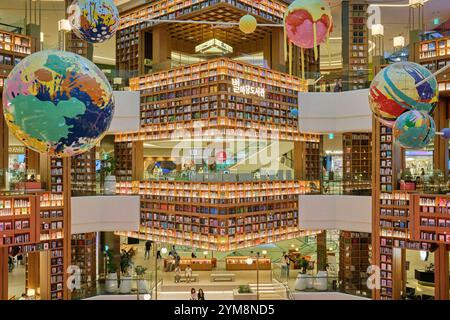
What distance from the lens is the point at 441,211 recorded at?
364 inches

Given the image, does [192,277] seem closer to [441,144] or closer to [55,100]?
[441,144]

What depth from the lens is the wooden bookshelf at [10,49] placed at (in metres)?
9.77

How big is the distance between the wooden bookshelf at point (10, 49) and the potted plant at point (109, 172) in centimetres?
363

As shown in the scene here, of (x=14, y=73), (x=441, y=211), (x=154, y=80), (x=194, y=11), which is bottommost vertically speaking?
(x=441, y=211)

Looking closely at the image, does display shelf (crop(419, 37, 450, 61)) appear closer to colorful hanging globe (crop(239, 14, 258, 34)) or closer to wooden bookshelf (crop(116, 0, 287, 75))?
wooden bookshelf (crop(116, 0, 287, 75))

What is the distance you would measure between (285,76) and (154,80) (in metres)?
3.46

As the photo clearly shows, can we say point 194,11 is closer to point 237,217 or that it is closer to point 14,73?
point 237,217

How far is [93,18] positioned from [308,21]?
5.37ft

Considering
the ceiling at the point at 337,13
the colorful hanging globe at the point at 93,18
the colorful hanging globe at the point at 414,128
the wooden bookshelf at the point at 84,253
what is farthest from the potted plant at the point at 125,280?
the colorful hanging globe at the point at 414,128

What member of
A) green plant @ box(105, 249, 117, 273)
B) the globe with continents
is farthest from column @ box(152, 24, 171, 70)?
the globe with continents

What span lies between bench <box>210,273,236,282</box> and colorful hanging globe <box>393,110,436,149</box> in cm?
1011

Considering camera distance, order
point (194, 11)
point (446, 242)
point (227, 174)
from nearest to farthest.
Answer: point (446, 242) → point (227, 174) → point (194, 11)

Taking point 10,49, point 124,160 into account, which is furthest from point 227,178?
point 10,49
